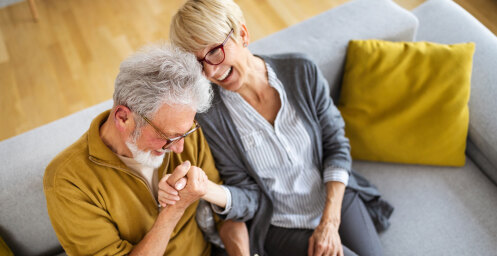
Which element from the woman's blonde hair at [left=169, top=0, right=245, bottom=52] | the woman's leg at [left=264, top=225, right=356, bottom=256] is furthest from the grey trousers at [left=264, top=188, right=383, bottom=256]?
the woman's blonde hair at [left=169, top=0, right=245, bottom=52]

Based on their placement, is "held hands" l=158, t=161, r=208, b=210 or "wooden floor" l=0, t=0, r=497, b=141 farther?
"wooden floor" l=0, t=0, r=497, b=141

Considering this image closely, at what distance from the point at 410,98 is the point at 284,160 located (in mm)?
645

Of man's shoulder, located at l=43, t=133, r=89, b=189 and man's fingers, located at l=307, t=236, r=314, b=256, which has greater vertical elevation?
man's shoulder, located at l=43, t=133, r=89, b=189

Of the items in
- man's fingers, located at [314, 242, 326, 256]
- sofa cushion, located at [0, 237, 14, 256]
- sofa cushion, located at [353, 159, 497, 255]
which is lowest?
sofa cushion, located at [353, 159, 497, 255]

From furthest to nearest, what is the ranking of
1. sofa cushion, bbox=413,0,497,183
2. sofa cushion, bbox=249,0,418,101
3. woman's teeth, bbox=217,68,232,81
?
sofa cushion, bbox=249,0,418,101 → sofa cushion, bbox=413,0,497,183 → woman's teeth, bbox=217,68,232,81

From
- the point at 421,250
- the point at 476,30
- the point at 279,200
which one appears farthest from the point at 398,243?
the point at 476,30

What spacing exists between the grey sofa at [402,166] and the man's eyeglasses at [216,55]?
52cm

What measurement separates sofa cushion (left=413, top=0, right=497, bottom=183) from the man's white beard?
1322 millimetres

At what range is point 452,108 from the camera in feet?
5.60

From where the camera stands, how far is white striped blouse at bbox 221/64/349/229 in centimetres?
154

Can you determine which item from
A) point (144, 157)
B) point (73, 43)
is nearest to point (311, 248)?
point (144, 157)

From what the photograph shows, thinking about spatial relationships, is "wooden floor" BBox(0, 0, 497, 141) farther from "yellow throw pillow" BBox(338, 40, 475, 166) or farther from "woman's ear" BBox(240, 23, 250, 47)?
"woman's ear" BBox(240, 23, 250, 47)

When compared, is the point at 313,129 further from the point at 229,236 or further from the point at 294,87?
the point at 229,236

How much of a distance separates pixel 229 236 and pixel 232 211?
0.12m
